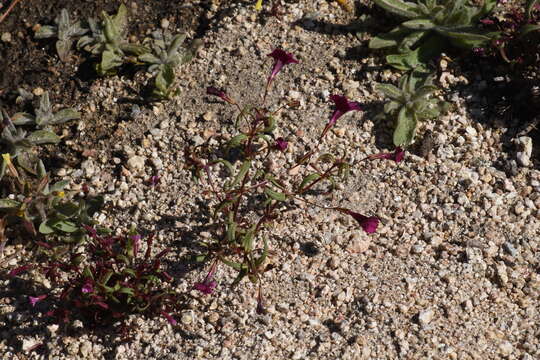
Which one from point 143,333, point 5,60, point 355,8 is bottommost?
point 143,333

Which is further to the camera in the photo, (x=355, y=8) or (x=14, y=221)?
(x=355, y=8)

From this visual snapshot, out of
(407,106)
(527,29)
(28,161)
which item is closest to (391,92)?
(407,106)

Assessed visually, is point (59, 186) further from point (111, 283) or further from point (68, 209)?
point (111, 283)

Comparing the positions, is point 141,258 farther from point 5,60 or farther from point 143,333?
point 5,60

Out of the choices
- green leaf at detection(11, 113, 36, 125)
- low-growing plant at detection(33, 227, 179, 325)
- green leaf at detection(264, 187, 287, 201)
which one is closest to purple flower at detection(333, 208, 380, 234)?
green leaf at detection(264, 187, 287, 201)

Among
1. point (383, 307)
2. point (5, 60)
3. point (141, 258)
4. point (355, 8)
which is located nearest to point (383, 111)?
point (355, 8)

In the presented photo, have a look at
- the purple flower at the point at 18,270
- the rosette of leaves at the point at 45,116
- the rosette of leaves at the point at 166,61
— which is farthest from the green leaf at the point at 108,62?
the purple flower at the point at 18,270
